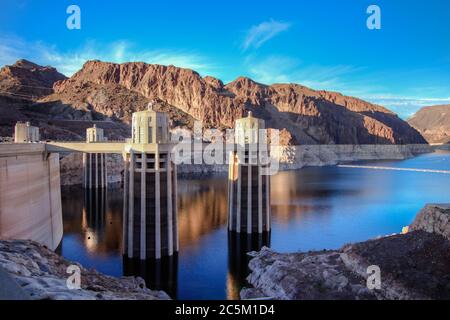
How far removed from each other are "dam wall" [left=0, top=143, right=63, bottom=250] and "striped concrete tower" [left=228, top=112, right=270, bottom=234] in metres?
17.0

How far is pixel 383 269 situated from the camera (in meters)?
18.1

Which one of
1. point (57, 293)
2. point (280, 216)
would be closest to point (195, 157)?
point (280, 216)

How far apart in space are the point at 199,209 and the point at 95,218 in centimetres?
1378

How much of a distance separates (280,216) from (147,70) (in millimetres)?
133824

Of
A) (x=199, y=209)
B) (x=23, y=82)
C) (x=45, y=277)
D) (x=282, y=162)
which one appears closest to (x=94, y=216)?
(x=199, y=209)

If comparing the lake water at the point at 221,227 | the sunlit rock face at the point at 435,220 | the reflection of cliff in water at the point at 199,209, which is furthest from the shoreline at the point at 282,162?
the sunlit rock face at the point at 435,220

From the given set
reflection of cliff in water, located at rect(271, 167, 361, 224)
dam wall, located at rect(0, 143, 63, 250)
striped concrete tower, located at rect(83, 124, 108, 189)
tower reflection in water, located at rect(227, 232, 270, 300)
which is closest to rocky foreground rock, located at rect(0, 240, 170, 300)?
dam wall, located at rect(0, 143, 63, 250)

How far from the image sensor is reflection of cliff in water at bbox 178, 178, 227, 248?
39.3m

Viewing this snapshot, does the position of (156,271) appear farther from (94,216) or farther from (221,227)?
(94,216)

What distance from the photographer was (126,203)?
94.1 ft

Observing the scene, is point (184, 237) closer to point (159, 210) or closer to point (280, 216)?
point (159, 210)

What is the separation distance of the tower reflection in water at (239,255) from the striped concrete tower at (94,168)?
4197 centimetres

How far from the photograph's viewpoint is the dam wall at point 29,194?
73.2ft

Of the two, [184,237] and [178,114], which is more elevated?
[178,114]
